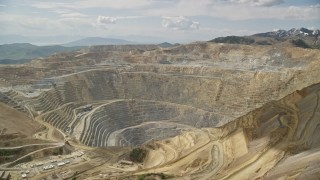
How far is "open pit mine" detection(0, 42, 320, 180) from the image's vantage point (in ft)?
172

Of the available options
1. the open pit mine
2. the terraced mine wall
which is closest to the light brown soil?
the open pit mine

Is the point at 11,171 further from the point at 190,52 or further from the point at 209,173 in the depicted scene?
the point at 190,52

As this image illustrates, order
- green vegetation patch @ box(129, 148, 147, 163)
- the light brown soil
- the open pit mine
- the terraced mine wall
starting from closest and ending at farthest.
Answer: the open pit mine, green vegetation patch @ box(129, 148, 147, 163), the light brown soil, the terraced mine wall

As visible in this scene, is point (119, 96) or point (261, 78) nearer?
point (261, 78)

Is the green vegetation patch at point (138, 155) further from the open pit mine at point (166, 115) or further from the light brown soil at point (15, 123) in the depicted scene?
the light brown soil at point (15, 123)

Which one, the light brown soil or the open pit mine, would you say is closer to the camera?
the open pit mine

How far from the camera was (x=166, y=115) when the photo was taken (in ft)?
405

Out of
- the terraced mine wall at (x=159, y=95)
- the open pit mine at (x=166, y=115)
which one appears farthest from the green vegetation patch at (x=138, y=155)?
the terraced mine wall at (x=159, y=95)

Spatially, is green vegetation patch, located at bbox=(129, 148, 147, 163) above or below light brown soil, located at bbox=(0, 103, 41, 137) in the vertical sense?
below

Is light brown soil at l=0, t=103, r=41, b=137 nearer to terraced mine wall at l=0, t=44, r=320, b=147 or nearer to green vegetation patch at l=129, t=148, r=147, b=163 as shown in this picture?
terraced mine wall at l=0, t=44, r=320, b=147

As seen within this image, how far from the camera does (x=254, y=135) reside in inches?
2297

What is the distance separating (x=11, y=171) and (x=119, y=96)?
234ft

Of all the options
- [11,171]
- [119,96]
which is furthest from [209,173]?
[119,96]

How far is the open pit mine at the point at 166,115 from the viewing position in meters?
52.5
